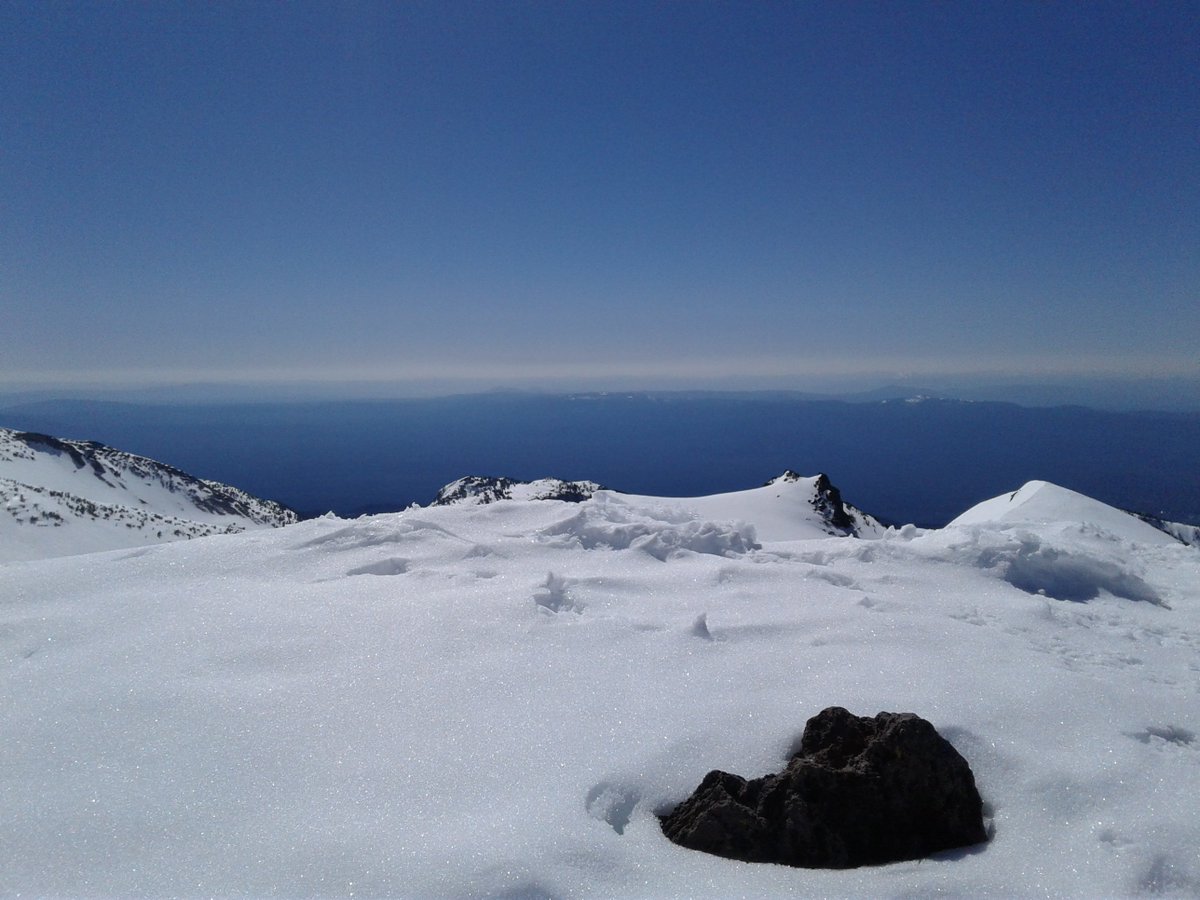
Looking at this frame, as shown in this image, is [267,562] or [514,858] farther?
[267,562]

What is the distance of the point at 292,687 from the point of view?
16.4 feet

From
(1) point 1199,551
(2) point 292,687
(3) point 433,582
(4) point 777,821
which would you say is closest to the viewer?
(4) point 777,821

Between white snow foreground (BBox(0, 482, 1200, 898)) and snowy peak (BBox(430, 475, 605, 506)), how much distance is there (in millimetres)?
43454

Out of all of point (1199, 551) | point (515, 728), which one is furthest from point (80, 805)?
point (1199, 551)

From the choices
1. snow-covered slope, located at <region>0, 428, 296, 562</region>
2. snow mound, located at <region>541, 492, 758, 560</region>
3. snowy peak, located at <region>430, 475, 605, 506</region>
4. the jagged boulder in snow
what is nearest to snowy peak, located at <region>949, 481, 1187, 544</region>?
snow mound, located at <region>541, 492, 758, 560</region>

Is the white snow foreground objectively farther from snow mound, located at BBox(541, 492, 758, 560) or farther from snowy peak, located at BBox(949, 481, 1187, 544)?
snowy peak, located at BBox(949, 481, 1187, 544)

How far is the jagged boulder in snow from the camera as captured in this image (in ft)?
12.0

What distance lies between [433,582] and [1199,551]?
1353 centimetres

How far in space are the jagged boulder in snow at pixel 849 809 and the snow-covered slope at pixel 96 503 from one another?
21.5 m

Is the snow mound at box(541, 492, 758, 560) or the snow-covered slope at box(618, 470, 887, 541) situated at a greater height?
the snow mound at box(541, 492, 758, 560)

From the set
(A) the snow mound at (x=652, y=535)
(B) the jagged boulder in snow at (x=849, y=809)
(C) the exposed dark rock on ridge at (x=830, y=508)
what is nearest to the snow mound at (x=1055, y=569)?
(A) the snow mound at (x=652, y=535)

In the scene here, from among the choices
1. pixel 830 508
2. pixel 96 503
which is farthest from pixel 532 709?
pixel 96 503

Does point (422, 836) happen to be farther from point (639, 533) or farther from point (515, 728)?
point (639, 533)

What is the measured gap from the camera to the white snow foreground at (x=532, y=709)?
336cm
